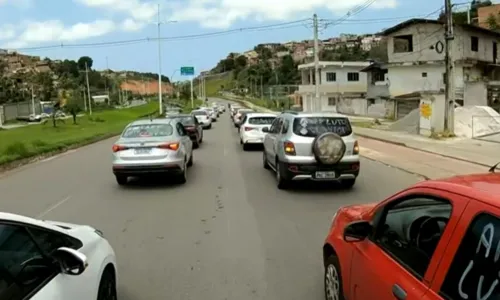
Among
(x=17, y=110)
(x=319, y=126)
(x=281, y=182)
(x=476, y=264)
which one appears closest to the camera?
(x=476, y=264)

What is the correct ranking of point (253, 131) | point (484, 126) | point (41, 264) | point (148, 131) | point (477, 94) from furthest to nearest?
1. point (477, 94)
2. point (484, 126)
3. point (253, 131)
4. point (148, 131)
5. point (41, 264)

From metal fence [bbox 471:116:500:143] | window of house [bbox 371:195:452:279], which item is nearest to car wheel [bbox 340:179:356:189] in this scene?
window of house [bbox 371:195:452:279]

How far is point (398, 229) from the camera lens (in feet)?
12.2

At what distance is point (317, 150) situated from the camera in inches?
446

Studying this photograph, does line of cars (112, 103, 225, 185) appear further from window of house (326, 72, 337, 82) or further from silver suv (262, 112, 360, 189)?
window of house (326, 72, 337, 82)

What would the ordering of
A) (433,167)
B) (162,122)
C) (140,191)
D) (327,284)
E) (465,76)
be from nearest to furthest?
(327,284) < (140,191) < (162,122) < (433,167) < (465,76)

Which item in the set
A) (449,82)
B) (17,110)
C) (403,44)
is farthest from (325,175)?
(17,110)

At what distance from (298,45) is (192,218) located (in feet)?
580

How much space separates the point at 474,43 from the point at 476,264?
52529 mm

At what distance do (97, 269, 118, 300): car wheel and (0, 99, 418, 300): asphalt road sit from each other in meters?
0.79

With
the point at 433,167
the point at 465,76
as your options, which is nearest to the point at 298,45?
the point at 465,76

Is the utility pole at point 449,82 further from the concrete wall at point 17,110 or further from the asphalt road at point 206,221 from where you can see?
the concrete wall at point 17,110

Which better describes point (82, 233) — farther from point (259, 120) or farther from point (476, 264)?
point (259, 120)

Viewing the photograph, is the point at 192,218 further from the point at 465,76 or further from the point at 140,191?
the point at 465,76
